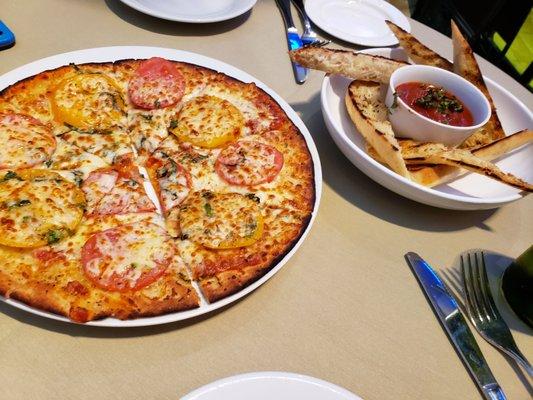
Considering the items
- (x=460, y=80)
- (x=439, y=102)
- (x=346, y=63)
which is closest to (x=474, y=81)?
(x=460, y=80)

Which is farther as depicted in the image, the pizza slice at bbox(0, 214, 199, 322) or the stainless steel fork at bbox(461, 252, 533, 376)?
the stainless steel fork at bbox(461, 252, 533, 376)

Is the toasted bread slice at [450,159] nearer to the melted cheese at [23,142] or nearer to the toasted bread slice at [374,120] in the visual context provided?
the toasted bread slice at [374,120]

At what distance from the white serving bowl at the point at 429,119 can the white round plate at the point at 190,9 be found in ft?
2.87

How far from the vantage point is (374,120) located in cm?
154

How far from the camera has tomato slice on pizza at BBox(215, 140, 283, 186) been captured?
140 centimetres

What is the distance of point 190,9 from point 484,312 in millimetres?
1662

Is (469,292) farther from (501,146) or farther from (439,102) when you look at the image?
(439,102)

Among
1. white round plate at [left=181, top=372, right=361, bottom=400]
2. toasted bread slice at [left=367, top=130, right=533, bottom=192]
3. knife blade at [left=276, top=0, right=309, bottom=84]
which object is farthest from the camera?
knife blade at [left=276, top=0, right=309, bottom=84]

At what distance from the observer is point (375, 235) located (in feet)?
4.80

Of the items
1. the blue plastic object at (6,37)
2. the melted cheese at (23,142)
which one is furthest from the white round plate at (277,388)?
the blue plastic object at (6,37)

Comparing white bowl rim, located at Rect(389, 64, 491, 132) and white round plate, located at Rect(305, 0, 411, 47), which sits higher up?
white bowl rim, located at Rect(389, 64, 491, 132)

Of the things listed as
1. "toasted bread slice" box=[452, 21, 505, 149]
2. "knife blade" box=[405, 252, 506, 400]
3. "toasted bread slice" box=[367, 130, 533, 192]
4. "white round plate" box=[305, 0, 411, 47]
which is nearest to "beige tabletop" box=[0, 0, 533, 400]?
"knife blade" box=[405, 252, 506, 400]

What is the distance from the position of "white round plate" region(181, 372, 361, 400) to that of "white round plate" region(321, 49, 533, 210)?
0.69 metres

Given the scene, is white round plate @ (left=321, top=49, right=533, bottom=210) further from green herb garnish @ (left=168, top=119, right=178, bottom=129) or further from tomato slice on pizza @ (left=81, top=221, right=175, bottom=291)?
tomato slice on pizza @ (left=81, top=221, right=175, bottom=291)
